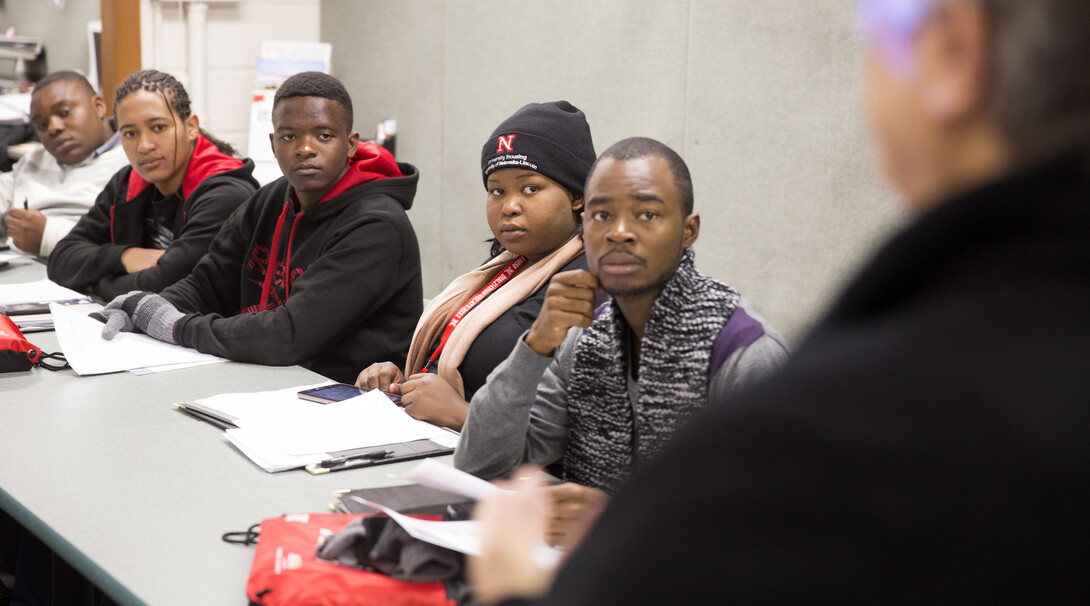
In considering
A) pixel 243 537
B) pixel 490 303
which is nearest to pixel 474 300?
pixel 490 303

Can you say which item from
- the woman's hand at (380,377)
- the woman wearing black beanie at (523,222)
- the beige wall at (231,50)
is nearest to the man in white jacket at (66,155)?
the beige wall at (231,50)

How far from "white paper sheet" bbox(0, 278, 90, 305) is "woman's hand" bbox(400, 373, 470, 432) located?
1.56 metres

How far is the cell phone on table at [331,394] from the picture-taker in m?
1.94

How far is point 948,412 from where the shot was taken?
0.41 meters

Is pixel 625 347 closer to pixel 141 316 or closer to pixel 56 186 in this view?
pixel 141 316

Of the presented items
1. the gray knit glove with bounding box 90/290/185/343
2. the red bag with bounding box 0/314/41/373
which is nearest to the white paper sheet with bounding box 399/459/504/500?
the red bag with bounding box 0/314/41/373

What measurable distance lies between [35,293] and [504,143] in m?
1.75

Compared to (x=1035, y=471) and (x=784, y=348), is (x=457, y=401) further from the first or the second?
(x=1035, y=471)

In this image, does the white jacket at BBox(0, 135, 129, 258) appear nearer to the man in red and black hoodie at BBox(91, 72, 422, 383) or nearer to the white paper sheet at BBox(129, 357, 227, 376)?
the man in red and black hoodie at BBox(91, 72, 422, 383)

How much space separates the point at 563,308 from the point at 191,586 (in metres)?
0.66

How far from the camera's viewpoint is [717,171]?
3496 mm

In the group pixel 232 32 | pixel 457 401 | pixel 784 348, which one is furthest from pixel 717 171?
pixel 232 32

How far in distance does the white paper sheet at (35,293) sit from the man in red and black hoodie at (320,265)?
1.57ft

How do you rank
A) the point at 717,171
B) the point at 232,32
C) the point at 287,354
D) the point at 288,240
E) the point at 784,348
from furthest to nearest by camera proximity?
the point at 232,32 → the point at 717,171 → the point at 288,240 → the point at 287,354 → the point at 784,348
